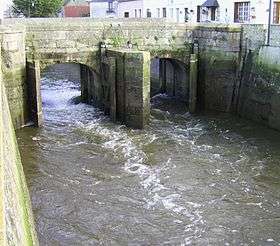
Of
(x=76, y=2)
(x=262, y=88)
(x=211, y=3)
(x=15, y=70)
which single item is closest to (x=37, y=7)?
(x=211, y=3)

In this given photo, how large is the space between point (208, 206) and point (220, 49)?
12729 mm

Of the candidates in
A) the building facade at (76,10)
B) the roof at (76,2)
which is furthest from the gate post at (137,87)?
the roof at (76,2)

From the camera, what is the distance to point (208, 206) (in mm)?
13328

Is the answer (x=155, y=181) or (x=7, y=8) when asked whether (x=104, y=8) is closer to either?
(x=7, y=8)

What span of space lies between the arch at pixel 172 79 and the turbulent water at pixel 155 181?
378cm

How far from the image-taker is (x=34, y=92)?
21.1 m

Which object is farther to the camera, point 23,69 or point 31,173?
point 23,69

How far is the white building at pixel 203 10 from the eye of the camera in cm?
2681

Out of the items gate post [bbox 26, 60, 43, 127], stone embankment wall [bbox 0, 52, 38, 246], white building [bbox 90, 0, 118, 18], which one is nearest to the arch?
gate post [bbox 26, 60, 43, 127]

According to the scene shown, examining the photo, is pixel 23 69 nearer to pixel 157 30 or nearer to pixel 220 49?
pixel 157 30

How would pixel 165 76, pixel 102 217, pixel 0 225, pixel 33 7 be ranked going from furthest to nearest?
pixel 33 7, pixel 165 76, pixel 102 217, pixel 0 225

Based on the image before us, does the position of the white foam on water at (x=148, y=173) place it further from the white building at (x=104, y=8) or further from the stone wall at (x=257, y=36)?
the white building at (x=104, y=8)

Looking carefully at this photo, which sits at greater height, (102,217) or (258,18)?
(258,18)

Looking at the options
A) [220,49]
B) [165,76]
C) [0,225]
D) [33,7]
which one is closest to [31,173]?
[0,225]
